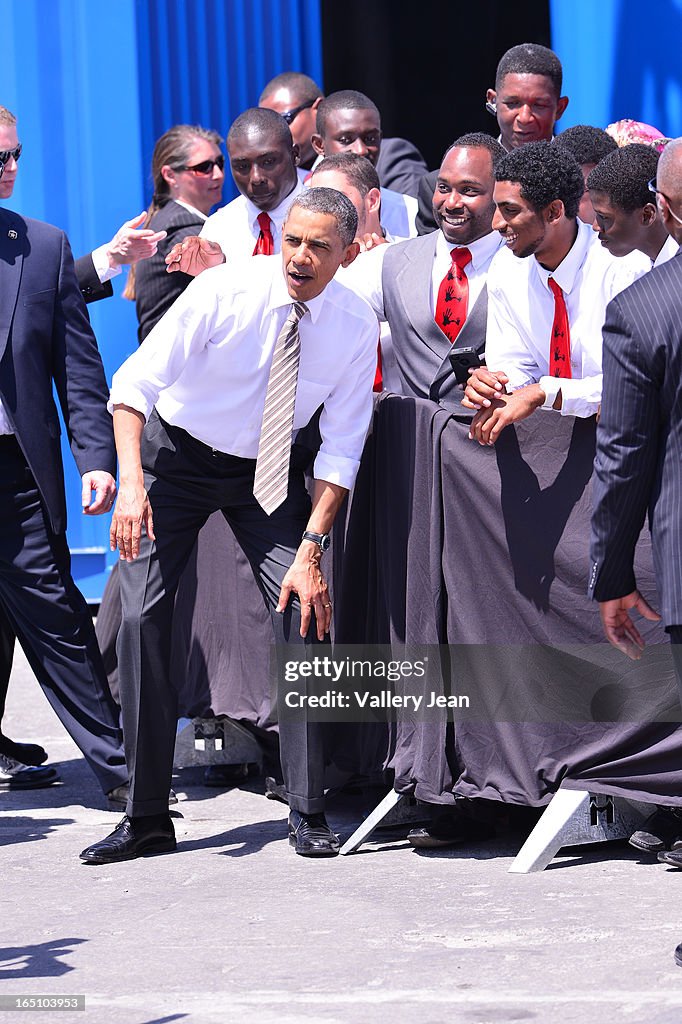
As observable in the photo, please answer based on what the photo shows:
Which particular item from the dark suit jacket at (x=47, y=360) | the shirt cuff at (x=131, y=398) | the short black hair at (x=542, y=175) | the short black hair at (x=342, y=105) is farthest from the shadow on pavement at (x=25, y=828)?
the short black hair at (x=342, y=105)

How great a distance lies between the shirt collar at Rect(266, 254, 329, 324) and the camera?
4.96 meters

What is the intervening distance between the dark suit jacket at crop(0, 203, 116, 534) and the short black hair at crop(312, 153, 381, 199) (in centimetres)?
106

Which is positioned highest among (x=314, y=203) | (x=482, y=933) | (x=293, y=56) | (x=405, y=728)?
(x=293, y=56)

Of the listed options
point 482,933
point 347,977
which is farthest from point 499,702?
point 347,977

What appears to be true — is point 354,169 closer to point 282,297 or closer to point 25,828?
point 282,297

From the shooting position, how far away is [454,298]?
538 centimetres

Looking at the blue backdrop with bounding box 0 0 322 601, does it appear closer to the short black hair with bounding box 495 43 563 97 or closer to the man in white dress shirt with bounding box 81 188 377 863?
the short black hair with bounding box 495 43 563 97

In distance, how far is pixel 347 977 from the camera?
382cm

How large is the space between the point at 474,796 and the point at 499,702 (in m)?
0.29

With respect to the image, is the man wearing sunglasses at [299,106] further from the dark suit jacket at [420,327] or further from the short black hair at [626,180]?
the short black hair at [626,180]

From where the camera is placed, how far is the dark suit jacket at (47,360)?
5457mm

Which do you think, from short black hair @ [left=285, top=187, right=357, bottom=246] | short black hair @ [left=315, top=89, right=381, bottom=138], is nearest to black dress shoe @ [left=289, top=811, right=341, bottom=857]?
short black hair @ [left=285, top=187, right=357, bottom=246]

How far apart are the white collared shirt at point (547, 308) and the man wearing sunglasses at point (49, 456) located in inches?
55.1

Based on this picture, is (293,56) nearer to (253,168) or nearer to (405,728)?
(253,168)
